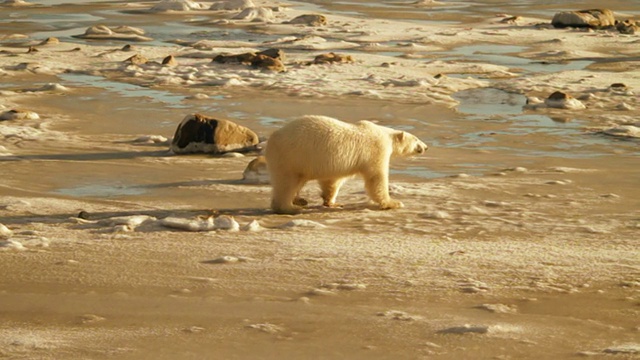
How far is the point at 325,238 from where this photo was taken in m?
8.08

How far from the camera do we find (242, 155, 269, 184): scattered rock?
10.1 m

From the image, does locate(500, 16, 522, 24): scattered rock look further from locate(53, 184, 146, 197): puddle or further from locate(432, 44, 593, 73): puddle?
locate(53, 184, 146, 197): puddle

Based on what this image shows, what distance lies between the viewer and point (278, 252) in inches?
301

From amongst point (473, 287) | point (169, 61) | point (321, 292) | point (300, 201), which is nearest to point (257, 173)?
point (300, 201)

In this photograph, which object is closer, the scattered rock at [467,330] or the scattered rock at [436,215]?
the scattered rock at [467,330]

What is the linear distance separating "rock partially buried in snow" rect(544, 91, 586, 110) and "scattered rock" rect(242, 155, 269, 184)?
21.5 ft

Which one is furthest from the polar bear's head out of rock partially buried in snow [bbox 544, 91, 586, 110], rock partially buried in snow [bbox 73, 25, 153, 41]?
rock partially buried in snow [bbox 73, 25, 153, 41]

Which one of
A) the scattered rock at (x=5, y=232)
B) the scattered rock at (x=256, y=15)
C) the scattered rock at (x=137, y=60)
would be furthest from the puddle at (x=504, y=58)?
the scattered rock at (x=5, y=232)

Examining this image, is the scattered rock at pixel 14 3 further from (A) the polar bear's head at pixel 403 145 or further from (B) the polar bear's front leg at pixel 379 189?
(B) the polar bear's front leg at pixel 379 189

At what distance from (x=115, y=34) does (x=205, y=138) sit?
644 inches

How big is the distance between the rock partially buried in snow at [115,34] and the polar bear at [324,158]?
18.4 m

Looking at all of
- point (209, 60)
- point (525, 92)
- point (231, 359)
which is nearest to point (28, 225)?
point (231, 359)

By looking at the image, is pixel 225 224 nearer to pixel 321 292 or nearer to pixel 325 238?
pixel 325 238

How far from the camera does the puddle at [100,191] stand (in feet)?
32.0
